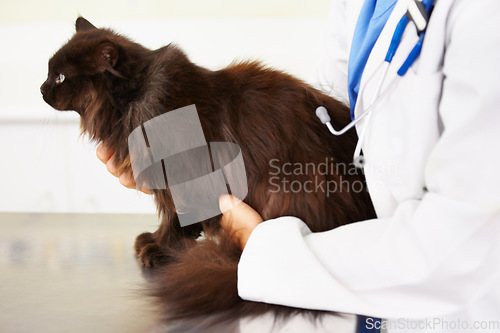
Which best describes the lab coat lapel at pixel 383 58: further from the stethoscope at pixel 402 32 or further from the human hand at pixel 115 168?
the human hand at pixel 115 168

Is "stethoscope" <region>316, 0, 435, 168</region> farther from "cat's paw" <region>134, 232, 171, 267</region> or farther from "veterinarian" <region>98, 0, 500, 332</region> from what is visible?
"cat's paw" <region>134, 232, 171, 267</region>

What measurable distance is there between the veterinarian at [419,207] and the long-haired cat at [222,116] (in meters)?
0.07

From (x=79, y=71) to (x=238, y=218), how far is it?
0.39m

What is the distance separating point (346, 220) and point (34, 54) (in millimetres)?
1384

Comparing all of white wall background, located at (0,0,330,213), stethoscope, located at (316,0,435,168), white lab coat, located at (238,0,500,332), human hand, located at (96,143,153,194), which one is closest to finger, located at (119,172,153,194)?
human hand, located at (96,143,153,194)

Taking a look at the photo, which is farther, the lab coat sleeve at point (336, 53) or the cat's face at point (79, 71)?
the lab coat sleeve at point (336, 53)

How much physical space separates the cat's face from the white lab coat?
395mm

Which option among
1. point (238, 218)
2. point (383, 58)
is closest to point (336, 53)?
point (383, 58)

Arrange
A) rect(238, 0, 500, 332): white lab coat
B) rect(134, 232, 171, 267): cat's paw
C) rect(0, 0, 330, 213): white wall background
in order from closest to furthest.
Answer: rect(238, 0, 500, 332): white lab coat < rect(134, 232, 171, 267): cat's paw < rect(0, 0, 330, 213): white wall background

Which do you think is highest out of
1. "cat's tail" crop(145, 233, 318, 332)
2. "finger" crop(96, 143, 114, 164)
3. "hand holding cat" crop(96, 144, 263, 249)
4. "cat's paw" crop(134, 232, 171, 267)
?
"finger" crop(96, 143, 114, 164)

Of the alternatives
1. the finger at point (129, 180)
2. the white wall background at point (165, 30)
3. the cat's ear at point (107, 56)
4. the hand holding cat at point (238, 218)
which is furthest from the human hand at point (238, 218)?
the white wall background at point (165, 30)

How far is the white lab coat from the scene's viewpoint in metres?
0.53

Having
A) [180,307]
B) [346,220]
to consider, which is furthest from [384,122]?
[180,307]

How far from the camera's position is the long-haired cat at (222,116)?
71 cm
